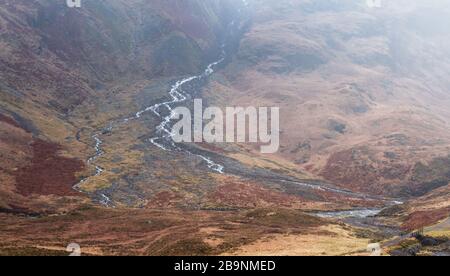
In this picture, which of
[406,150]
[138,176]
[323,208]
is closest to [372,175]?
[406,150]

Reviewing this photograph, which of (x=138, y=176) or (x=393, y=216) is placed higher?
(x=138, y=176)

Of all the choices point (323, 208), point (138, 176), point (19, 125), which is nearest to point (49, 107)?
point (19, 125)

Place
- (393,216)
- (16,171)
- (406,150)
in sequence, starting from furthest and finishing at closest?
(406,150), (16,171), (393,216)

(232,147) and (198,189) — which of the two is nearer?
(198,189)

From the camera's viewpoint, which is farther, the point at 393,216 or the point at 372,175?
the point at 372,175

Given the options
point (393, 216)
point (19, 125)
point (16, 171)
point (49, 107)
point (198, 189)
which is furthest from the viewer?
point (49, 107)
